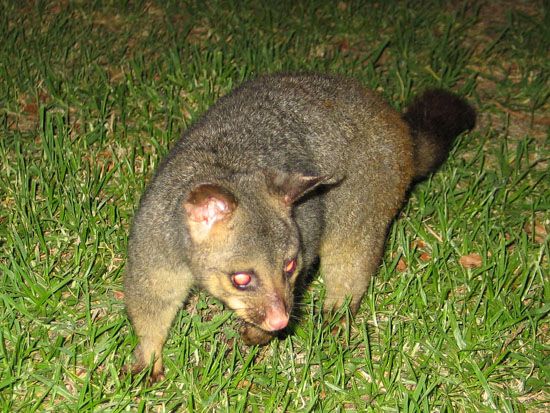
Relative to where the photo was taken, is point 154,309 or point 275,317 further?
point 154,309

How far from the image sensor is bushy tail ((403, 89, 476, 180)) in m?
4.96

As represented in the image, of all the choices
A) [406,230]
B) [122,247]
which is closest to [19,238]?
[122,247]

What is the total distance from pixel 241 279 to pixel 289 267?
30 cm

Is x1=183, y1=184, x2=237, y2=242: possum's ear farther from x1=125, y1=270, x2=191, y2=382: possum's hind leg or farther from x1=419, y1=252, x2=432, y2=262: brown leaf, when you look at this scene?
x1=419, y1=252, x2=432, y2=262: brown leaf

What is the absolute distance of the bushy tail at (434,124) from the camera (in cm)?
496

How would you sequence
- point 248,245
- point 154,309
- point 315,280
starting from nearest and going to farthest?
point 248,245 → point 154,309 → point 315,280

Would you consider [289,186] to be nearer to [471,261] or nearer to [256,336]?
[256,336]

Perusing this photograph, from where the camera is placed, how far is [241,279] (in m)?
3.39

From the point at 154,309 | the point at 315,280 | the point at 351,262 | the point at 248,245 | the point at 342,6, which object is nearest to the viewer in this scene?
the point at 248,245

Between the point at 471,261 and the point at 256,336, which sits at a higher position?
the point at 256,336

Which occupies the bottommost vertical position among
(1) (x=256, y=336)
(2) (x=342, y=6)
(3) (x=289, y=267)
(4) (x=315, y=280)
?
(2) (x=342, y=6)

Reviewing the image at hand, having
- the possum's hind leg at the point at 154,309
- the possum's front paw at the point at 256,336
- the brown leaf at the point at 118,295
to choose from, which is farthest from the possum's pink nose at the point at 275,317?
the brown leaf at the point at 118,295

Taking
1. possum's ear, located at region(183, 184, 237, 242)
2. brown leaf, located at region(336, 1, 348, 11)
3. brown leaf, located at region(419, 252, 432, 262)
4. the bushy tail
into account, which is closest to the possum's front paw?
possum's ear, located at region(183, 184, 237, 242)

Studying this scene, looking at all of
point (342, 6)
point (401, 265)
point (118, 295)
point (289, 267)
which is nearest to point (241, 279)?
point (289, 267)
